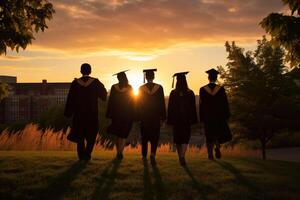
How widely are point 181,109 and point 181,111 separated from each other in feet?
0.17

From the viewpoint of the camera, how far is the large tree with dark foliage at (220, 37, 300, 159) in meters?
24.1

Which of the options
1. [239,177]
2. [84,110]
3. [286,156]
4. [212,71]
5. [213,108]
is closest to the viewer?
[239,177]

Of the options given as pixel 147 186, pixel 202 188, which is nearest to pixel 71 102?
pixel 147 186

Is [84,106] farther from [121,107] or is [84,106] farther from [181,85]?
[181,85]

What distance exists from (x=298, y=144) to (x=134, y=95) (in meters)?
27.4

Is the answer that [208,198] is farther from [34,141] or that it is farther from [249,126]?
[249,126]

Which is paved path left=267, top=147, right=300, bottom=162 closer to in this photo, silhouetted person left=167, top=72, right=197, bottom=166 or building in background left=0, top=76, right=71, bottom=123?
silhouetted person left=167, top=72, right=197, bottom=166

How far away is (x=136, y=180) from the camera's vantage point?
8945 millimetres

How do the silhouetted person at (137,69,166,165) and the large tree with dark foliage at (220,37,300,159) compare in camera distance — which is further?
the large tree with dark foliage at (220,37,300,159)

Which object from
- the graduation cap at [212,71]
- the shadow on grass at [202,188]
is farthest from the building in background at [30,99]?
the shadow on grass at [202,188]

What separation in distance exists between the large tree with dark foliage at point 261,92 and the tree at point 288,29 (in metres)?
12.4

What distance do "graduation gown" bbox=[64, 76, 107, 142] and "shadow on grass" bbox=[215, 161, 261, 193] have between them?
331 cm

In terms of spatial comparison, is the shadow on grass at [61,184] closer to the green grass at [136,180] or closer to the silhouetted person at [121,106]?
the green grass at [136,180]

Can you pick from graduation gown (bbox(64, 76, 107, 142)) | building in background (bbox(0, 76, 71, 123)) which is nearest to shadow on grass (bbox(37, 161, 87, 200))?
graduation gown (bbox(64, 76, 107, 142))
